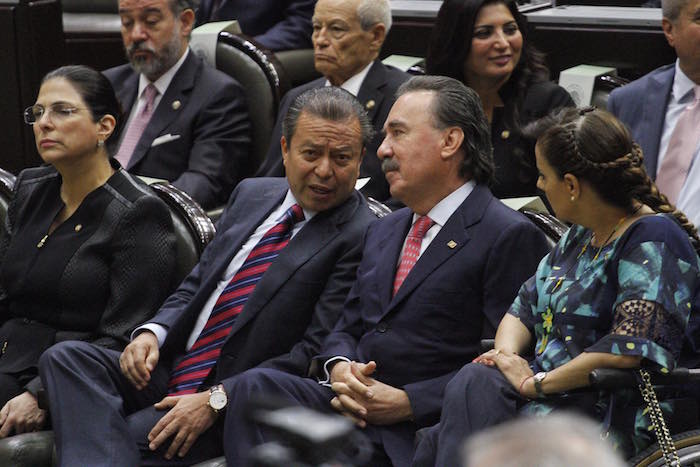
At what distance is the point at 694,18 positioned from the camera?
2643mm

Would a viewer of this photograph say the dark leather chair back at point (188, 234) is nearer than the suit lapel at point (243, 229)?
No

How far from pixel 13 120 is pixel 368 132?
162cm

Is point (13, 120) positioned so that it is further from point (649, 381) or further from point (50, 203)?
point (649, 381)

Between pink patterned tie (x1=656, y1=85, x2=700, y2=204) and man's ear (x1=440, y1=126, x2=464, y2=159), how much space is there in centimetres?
54

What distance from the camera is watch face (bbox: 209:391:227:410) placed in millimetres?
2316

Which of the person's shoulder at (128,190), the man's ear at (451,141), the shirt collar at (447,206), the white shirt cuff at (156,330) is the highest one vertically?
the man's ear at (451,141)

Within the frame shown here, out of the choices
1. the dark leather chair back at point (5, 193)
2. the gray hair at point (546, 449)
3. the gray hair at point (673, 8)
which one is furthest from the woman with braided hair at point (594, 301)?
the dark leather chair back at point (5, 193)

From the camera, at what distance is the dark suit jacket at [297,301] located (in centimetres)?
241

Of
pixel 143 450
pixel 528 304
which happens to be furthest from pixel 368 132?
pixel 143 450

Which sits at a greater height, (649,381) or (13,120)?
(649,381)

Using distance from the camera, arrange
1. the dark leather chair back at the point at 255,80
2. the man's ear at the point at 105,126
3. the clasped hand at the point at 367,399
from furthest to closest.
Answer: the dark leather chair back at the point at 255,80, the man's ear at the point at 105,126, the clasped hand at the point at 367,399

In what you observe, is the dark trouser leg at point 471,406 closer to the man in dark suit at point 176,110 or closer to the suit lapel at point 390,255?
the suit lapel at point 390,255

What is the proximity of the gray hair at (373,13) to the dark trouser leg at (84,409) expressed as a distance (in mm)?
1341

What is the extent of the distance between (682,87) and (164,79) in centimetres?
152
